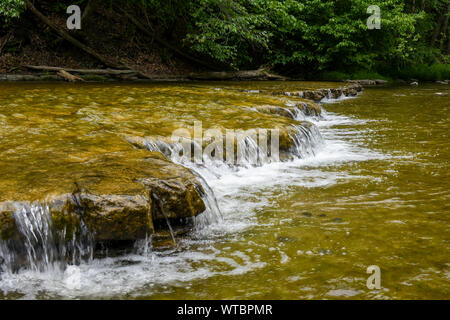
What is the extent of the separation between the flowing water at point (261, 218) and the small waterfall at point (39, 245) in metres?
0.01

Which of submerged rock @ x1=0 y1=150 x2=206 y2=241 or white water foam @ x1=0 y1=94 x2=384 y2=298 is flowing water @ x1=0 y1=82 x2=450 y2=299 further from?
submerged rock @ x1=0 y1=150 x2=206 y2=241

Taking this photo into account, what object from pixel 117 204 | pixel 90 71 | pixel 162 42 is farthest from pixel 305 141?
pixel 162 42

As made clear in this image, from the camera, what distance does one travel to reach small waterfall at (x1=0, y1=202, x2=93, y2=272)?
291cm

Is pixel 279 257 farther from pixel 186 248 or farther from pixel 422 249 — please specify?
pixel 422 249

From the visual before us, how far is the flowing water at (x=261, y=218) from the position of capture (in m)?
2.76

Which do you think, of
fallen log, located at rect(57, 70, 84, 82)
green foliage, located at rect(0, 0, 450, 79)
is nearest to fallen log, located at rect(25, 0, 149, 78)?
green foliage, located at rect(0, 0, 450, 79)

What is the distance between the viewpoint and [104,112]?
6855 mm

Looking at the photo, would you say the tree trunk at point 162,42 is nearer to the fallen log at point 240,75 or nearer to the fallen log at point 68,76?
the fallen log at point 240,75

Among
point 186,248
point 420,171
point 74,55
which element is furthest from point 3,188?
point 74,55

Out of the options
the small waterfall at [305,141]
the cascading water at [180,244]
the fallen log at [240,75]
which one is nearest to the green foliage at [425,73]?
the fallen log at [240,75]

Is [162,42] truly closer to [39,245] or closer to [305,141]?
[305,141]

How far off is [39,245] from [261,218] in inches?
74.1

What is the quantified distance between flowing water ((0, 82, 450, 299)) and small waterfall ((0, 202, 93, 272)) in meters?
0.01
